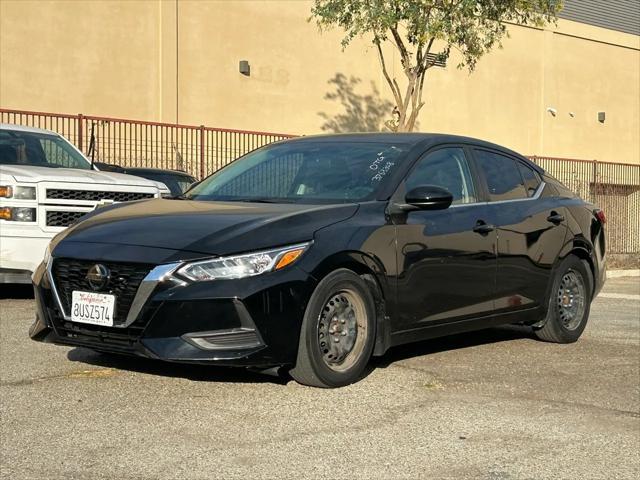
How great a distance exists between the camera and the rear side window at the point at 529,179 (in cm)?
834

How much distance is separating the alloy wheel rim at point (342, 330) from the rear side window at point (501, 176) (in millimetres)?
1821

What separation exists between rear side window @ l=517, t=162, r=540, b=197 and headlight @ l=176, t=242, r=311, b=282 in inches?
118

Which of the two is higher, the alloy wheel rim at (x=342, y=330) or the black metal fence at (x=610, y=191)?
the black metal fence at (x=610, y=191)

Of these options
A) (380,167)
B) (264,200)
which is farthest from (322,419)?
(380,167)

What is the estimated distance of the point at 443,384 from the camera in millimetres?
6688

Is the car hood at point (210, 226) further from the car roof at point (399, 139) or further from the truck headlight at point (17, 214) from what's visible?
the truck headlight at point (17, 214)

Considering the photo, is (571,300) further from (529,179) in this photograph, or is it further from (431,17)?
(431,17)

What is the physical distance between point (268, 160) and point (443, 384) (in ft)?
7.04

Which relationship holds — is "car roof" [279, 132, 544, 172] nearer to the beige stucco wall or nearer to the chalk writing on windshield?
the chalk writing on windshield

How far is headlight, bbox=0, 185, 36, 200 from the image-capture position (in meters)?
9.91

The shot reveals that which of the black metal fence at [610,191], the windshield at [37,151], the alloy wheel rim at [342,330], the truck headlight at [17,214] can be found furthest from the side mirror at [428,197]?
the black metal fence at [610,191]

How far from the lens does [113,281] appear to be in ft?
19.8

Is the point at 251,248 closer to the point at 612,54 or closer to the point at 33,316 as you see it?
the point at 33,316

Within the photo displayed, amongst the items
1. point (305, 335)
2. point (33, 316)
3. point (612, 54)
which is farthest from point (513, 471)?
point (612, 54)
